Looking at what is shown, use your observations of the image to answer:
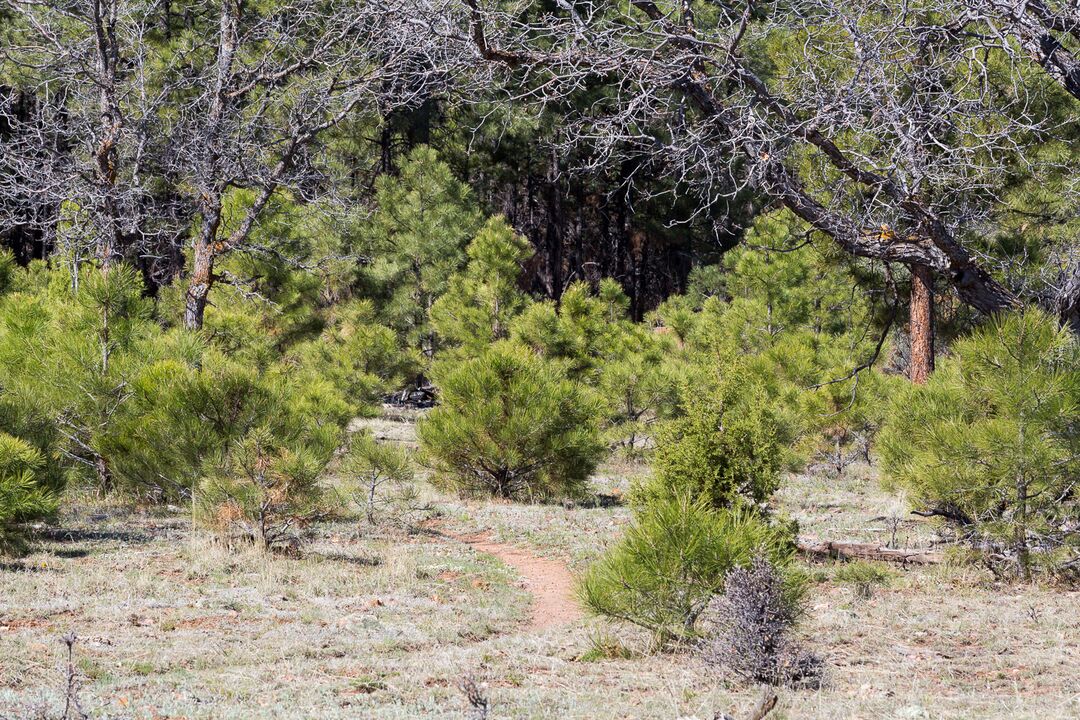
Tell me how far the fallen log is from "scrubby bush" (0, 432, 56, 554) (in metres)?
5.41

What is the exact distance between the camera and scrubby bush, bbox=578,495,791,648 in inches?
208

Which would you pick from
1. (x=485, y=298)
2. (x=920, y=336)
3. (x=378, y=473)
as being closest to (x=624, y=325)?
(x=485, y=298)

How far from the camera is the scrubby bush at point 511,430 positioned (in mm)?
11367

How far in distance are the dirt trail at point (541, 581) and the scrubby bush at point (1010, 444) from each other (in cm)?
271

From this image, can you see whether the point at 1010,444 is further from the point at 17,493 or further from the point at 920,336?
the point at 920,336

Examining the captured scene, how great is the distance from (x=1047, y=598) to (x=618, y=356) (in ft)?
35.4

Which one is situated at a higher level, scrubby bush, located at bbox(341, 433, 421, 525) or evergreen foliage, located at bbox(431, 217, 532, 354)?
evergreen foliage, located at bbox(431, 217, 532, 354)

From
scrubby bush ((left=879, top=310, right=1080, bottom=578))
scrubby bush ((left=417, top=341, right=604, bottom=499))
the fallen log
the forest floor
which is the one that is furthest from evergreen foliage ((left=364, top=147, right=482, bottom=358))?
scrubby bush ((left=879, top=310, right=1080, bottom=578))

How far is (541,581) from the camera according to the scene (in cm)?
787

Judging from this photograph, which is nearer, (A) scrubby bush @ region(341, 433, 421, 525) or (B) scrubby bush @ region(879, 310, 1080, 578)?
(B) scrubby bush @ region(879, 310, 1080, 578)

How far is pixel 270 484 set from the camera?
318 inches

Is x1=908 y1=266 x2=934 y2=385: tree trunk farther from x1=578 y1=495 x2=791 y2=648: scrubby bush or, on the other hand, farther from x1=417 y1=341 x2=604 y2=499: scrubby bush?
x1=578 y1=495 x2=791 y2=648: scrubby bush

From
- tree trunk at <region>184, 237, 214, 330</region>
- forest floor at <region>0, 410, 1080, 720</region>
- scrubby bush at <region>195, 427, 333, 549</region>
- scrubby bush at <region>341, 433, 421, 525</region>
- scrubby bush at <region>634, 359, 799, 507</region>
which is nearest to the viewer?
forest floor at <region>0, 410, 1080, 720</region>

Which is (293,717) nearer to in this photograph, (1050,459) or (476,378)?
(1050,459)
